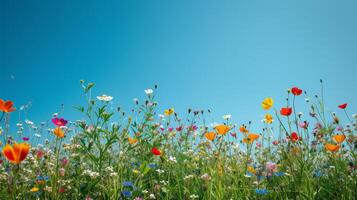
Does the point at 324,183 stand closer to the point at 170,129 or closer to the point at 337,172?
the point at 337,172

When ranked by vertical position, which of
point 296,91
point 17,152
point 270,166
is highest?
point 296,91

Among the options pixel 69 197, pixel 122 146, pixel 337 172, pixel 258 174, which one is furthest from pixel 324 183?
pixel 69 197

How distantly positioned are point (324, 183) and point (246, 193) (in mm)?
792

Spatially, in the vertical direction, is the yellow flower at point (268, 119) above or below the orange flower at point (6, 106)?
above

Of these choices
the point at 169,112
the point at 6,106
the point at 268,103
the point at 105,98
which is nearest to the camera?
the point at 6,106

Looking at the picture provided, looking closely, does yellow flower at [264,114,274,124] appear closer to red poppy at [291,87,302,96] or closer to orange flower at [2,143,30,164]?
red poppy at [291,87,302,96]

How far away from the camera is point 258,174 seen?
291cm

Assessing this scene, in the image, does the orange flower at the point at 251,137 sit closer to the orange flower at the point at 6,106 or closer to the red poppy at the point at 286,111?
the red poppy at the point at 286,111

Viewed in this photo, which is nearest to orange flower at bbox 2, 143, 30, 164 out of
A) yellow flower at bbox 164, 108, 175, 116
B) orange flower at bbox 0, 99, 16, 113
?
orange flower at bbox 0, 99, 16, 113

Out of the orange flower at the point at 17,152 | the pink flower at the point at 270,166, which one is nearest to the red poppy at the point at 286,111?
the pink flower at the point at 270,166

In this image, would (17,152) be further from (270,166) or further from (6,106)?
(270,166)

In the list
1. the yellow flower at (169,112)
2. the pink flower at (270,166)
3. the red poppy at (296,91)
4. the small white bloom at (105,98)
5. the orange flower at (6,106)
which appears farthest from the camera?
the yellow flower at (169,112)

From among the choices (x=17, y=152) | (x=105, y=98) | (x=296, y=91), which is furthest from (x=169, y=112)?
(x=17, y=152)

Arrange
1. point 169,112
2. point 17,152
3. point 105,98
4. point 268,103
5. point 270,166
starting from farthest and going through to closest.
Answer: point 169,112, point 105,98, point 268,103, point 270,166, point 17,152
